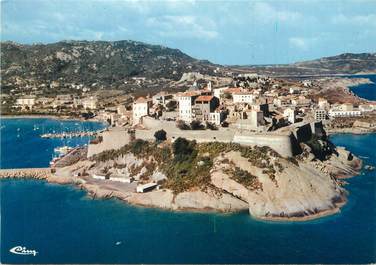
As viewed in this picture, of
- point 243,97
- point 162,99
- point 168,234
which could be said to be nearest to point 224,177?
point 168,234

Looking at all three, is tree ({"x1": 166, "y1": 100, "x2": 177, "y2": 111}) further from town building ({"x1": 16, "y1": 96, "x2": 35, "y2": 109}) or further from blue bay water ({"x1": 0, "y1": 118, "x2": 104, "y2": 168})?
town building ({"x1": 16, "y1": 96, "x2": 35, "y2": 109})

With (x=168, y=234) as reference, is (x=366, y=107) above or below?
above

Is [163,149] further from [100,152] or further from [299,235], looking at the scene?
[299,235]

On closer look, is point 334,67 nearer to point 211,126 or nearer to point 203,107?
point 203,107

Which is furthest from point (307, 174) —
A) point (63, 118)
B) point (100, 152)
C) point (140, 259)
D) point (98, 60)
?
point (98, 60)

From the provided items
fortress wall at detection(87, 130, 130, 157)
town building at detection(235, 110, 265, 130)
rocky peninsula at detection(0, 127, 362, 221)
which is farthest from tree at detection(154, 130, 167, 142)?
town building at detection(235, 110, 265, 130)

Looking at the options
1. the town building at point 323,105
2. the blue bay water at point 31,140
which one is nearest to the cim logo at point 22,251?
the blue bay water at point 31,140
